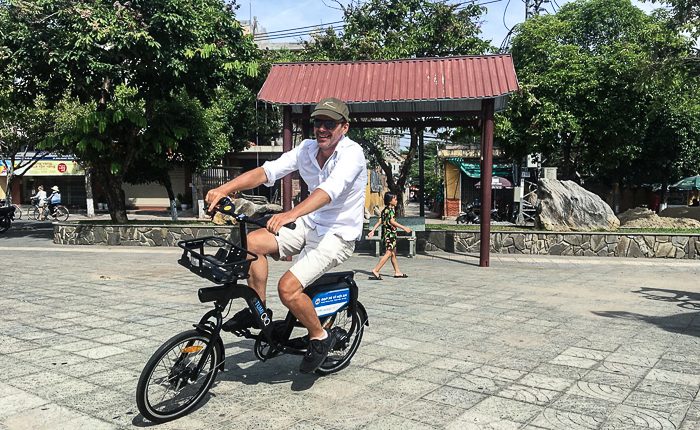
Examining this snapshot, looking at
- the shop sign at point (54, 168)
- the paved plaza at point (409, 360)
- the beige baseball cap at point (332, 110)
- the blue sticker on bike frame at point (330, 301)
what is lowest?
the paved plaza at point (409, 360)

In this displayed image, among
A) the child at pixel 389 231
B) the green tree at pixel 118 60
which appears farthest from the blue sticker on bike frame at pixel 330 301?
the green tree at pixel 118 60

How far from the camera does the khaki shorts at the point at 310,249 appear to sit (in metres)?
3.65

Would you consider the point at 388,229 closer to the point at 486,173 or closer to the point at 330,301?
the point at 486,173

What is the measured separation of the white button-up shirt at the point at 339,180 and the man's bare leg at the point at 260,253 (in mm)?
333

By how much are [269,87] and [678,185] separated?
25446mm

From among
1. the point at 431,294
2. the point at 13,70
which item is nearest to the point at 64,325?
the point at 431,294

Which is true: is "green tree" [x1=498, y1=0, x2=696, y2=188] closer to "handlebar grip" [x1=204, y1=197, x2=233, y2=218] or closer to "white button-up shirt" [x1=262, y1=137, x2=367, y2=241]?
"white button-up shirt" [x1=262, y1=137, x2=367, y2=241]

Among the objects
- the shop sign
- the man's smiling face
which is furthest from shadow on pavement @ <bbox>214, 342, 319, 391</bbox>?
the shop sign

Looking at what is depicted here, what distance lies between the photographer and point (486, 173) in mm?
11375

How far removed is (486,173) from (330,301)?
817 cm

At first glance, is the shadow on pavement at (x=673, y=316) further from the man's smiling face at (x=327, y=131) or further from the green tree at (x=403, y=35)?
the green tree at (x=403, y=35)

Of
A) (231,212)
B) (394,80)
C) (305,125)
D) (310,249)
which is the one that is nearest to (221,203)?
(231,212)

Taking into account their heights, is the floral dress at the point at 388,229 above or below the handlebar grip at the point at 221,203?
below

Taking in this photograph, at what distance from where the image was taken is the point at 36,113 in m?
24.5
